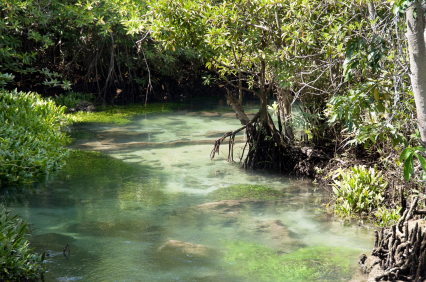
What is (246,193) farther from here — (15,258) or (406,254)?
(15,258)

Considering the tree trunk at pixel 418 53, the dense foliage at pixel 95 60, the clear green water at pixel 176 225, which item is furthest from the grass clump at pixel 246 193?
the dense foliage at pixel 95 60

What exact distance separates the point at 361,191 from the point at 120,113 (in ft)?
31.6

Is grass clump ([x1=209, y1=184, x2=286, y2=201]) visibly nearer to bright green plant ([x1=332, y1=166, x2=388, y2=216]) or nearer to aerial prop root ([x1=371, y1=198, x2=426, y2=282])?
bright green plant ([x1=332, y1=166, x2=388, y2=216])

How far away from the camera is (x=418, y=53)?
320 cm

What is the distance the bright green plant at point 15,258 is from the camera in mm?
3320

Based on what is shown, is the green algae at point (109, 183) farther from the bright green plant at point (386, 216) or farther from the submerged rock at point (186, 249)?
the bright green plant at point (386, 216)

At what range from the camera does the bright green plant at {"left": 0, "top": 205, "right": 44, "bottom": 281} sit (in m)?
3.32

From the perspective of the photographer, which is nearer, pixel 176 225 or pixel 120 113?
pixel 176 225

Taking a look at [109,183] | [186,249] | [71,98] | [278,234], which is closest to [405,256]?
[278,234]

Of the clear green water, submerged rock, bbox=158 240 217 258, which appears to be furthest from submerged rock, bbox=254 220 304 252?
submerged rock, bbox=158 240 217 258

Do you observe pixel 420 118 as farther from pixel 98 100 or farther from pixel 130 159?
pixel 98 100

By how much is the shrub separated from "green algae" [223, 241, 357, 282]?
3.24 metres

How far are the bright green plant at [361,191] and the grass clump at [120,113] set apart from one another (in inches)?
312

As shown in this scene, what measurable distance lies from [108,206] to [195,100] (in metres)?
11.5
